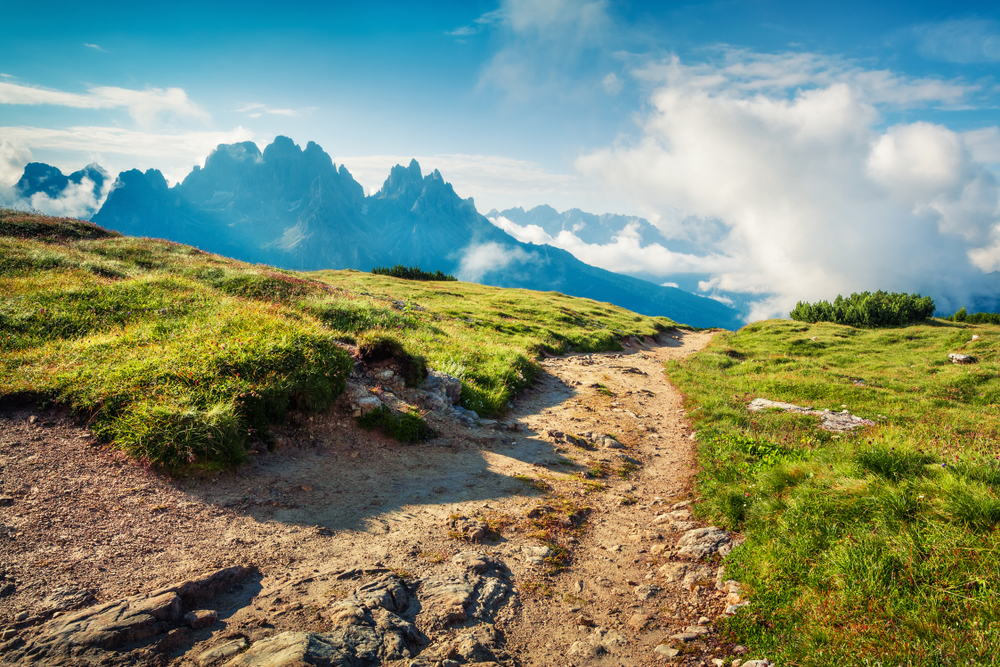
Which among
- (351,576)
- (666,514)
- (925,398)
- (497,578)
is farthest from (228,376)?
(925,398)

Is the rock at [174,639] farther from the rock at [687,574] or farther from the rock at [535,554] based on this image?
the rock at [687,574]

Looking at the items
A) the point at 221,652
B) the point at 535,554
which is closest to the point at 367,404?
the point at 535,554

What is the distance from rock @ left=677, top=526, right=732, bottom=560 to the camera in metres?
6.95

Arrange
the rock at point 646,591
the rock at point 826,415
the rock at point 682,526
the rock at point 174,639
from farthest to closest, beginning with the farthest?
the rock at point 826,415 < the rock at point 682,526 < the rock at point 646,591 < the rock at point 174,639

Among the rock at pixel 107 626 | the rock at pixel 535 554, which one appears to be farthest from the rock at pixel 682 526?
the rock at pixel 107 626

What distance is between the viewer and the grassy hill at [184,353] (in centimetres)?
793

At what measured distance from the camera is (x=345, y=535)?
675 centimetres

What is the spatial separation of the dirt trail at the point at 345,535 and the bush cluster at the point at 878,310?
4683cm

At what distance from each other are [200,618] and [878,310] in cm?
5767

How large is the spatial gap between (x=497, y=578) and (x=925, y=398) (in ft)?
62.7

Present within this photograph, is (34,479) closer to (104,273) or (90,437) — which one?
(90,437)

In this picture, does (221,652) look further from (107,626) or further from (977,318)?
(977,318)

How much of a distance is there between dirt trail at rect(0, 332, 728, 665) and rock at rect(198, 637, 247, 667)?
4 centimetres

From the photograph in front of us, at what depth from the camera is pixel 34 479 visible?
6551mm
